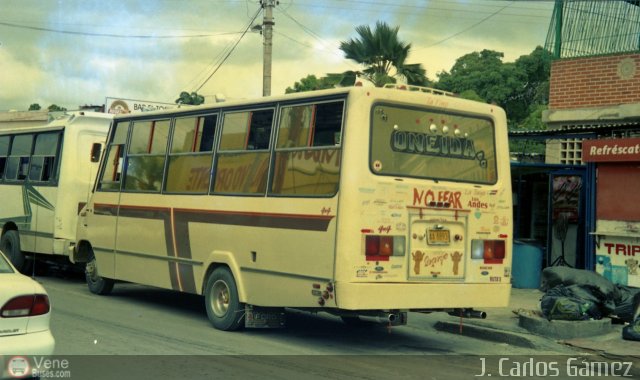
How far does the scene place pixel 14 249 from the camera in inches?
635

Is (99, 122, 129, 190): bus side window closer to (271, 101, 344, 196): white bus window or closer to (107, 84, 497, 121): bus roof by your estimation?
(107, 84, 497, 121): bus roof

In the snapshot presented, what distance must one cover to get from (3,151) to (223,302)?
372 inches

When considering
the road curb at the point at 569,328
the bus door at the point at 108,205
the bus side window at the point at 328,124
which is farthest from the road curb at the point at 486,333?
the bus door at the point at 108,205

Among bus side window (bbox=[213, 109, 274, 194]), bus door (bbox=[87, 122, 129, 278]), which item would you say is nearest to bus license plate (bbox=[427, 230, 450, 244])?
bus side window (bbox=[213, 109, 274, 194])

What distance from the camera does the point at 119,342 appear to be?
29.5 ft

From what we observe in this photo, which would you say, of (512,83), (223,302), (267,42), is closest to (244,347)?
(223,302)

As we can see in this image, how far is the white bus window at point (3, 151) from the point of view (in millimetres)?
17188

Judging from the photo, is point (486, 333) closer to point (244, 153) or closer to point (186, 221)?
point (244, 153)

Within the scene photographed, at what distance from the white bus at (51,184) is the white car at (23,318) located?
819 cm

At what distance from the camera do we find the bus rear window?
898 centimetres

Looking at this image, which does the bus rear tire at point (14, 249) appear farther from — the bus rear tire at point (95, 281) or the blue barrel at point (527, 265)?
the blue barrel at point (527, 265)

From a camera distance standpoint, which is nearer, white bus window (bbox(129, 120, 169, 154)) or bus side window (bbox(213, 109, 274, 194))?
bus side window (bbox(213, 109, 274, 194))

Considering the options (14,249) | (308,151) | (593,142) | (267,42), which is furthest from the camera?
(267,42)

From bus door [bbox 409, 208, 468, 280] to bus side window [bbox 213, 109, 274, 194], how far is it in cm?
205
